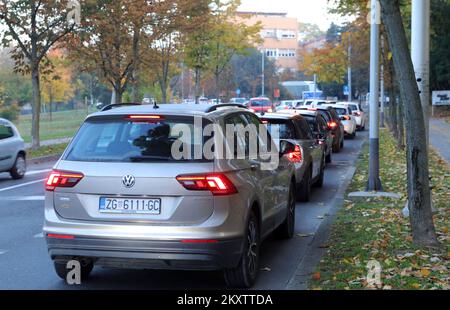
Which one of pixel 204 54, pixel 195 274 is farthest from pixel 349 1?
pixel 204 54

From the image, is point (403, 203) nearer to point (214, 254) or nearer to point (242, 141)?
point (242, 141)

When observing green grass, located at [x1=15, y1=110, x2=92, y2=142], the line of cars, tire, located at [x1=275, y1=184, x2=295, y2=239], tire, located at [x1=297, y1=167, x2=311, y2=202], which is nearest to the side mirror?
tire, located at [x1=275, y1=184, x2=295, y2=239]

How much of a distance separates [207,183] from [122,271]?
1.94 meters

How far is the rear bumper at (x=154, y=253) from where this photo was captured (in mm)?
5605

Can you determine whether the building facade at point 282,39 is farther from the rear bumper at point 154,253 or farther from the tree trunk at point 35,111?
the rear bumper at point 154,253

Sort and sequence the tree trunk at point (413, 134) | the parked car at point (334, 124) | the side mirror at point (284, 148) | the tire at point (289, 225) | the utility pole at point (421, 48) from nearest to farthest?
the tree trunk at point (413, 134) → the side mirror at point (284, 148) → the tire at point (289, 225) → the utility pole at point (421, 48) → the parked car at point (334, 124)

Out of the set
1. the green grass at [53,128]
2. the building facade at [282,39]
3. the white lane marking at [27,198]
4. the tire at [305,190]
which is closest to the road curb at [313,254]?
the tire at [305,190]

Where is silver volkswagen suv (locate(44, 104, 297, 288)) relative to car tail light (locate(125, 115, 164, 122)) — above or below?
below

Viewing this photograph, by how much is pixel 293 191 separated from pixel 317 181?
532cm

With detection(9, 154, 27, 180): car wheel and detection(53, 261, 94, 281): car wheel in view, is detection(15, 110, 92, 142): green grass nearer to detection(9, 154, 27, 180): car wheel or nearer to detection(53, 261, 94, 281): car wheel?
detection(9, 154, 27, 180): car wheel

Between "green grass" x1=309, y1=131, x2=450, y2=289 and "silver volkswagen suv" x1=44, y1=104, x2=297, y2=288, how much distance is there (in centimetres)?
102

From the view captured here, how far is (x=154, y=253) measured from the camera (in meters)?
5.62

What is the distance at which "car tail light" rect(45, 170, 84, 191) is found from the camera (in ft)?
19.2

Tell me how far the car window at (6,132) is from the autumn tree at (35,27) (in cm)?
790
